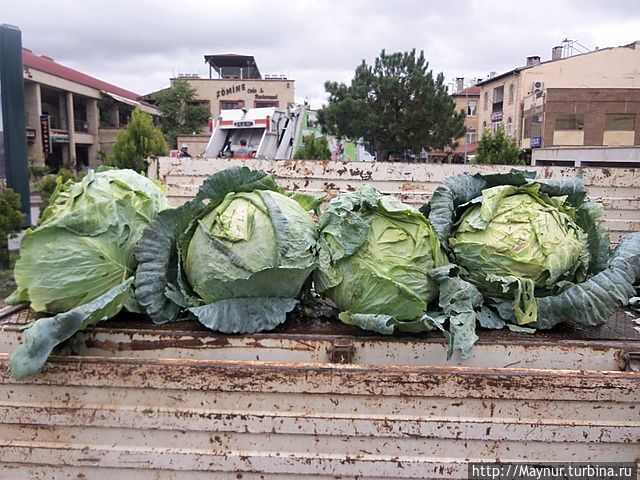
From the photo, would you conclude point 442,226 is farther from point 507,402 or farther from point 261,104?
point 261,104

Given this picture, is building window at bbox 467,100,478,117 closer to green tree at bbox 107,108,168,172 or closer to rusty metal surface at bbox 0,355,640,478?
green tree at bbox 107,108,168,172

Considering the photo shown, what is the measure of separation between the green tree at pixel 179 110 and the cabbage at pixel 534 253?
39.9m

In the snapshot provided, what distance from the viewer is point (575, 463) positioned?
83.5 inches

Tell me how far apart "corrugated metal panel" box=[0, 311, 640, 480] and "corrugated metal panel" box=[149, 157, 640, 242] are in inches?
99.9

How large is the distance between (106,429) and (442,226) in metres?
1.90

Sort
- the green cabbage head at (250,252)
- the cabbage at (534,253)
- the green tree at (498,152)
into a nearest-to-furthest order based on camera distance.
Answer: the green cabbage head at (250,252) < the cabbage at (534,253) < the green tree at (498,152)

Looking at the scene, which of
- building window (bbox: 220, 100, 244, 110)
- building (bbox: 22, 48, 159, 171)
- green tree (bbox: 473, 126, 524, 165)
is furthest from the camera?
building window (bbox: 220, 100, 244, 110)

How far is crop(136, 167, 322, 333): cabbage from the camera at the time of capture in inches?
97.0

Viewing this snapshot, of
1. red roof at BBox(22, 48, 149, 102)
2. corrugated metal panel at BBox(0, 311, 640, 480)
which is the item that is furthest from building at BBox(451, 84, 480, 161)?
corrugated metal panel at BBox(0, 311, 640, 480)

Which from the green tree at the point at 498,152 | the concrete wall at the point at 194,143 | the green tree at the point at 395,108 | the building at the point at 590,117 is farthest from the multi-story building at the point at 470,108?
the green tree at the point at 498,152

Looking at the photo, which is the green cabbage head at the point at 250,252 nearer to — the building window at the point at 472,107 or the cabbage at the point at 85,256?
the cabbage at the point at 85,256

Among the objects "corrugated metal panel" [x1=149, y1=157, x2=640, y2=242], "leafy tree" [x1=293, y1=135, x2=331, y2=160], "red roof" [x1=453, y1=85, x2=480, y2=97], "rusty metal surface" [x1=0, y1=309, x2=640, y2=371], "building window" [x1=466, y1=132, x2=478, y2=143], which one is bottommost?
"rusty metal surface" [x1=0, y1=309, x2=640, y2=371]

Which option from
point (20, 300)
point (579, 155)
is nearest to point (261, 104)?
point (579, 155)

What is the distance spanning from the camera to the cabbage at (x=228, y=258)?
2463mm
